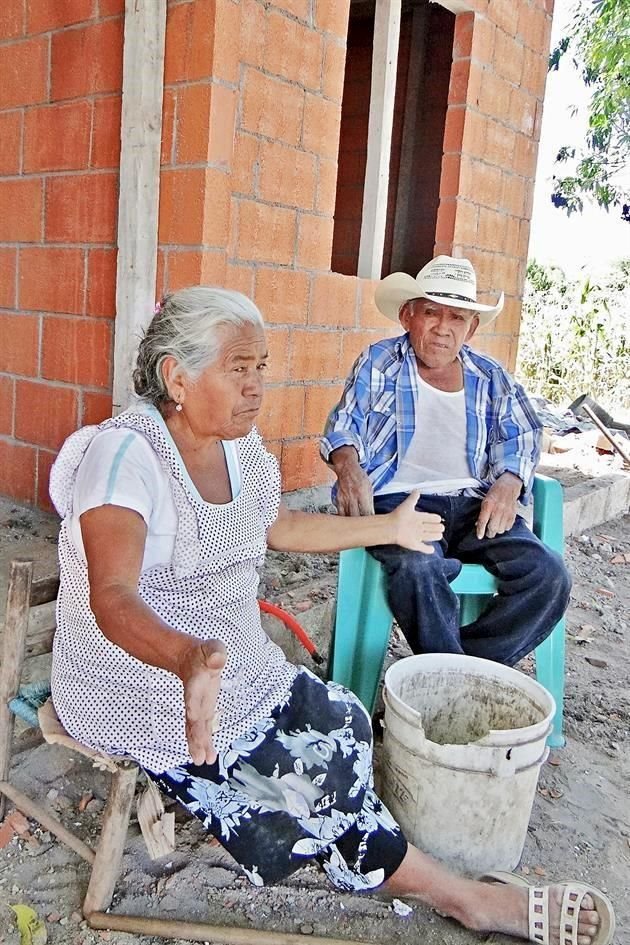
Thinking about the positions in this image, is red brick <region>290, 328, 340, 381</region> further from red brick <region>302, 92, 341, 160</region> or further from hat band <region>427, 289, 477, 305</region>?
hat band <region>427, 289, 477, 305</region>

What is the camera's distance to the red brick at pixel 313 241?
12.6 feet

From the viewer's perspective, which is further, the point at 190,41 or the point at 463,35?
the point at 463,35

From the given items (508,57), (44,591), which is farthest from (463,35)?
(44,591)

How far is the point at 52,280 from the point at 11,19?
3.77ft

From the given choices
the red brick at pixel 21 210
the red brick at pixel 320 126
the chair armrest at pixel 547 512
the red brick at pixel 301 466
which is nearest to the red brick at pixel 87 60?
the red brick at pixel 21 210

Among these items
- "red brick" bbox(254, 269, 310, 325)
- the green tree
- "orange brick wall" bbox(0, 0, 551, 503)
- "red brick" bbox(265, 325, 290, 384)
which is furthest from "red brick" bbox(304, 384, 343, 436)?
the green tree

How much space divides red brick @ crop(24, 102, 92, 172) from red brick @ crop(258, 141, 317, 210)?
2.35ft

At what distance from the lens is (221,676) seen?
73.2 inches

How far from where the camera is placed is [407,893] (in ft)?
6.94

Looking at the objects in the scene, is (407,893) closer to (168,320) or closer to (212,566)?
(212,566)

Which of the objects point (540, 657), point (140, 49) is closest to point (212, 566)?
point (540, 657)

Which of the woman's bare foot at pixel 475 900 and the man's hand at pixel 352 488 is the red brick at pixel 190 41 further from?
the woman's bare foot at pixel 475 900

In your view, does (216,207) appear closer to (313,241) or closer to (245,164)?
(245,164)

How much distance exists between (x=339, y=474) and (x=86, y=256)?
149cm
